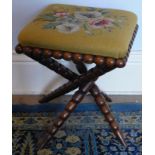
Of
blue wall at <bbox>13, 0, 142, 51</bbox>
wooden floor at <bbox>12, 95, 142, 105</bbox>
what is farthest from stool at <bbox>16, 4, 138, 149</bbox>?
wooden floor at <bbox>12, 95, 142, 105</bbox>

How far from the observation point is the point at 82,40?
795 mm

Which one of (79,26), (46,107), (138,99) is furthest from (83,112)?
(79,26)

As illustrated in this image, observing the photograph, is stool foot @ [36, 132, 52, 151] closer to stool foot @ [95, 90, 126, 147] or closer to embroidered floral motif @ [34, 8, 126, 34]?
stool foot @ [95, 90, 126, 147]

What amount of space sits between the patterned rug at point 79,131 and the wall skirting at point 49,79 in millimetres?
112

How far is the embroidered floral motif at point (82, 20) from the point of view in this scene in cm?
87

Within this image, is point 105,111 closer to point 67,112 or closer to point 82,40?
point 67,112

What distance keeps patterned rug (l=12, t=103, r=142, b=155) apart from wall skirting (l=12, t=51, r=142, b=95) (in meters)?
0.11

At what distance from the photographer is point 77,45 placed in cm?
79

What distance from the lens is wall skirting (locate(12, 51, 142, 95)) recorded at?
4.33 feet

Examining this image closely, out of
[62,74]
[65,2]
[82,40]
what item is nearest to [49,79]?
[62,74]

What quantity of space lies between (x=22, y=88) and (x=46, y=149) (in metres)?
0.43

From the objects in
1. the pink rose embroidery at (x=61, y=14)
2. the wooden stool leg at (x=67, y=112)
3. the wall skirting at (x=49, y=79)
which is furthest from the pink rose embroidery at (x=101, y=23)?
the wall skirting at (x=49, y=79)

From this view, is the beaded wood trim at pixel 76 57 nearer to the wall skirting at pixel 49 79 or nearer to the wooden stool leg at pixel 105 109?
the wooden stool leg at pixel 105 109
